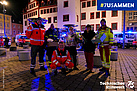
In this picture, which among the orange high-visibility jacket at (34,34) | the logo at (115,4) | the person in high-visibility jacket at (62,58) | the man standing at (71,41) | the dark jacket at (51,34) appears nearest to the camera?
the person in high-visibility jacket at (62,58)

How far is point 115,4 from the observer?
53.8ft

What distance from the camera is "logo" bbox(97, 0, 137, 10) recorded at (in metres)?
16.3

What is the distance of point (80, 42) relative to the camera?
7.18 metres

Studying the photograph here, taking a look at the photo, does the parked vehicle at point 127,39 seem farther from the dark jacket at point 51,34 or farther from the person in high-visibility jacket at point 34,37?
the person in high-visibility jacket at point 34,37

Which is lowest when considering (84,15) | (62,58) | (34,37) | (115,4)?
(62,58)

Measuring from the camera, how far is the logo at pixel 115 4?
16281 mm

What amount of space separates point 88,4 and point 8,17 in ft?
136

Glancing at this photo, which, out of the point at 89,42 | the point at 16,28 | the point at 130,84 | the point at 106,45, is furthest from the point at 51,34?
the point at 16,28

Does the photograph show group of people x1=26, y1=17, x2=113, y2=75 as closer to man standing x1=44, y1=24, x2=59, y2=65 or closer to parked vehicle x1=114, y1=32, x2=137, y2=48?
man standing x1=44, y1=24, x2=59, y2=65

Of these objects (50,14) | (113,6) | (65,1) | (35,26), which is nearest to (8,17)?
(50,14)

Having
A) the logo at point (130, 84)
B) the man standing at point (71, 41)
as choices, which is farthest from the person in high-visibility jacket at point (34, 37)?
the logo at point (130, 84)

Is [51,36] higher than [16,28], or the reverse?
[16,28]

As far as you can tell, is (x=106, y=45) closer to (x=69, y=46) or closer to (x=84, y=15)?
(x=69, y=46)

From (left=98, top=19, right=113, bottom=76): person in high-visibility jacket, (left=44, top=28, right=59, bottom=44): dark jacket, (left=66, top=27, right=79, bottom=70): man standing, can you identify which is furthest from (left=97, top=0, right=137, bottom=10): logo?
(left=98, top=19, right=113, bottom=76): person in high-visibility jacket
